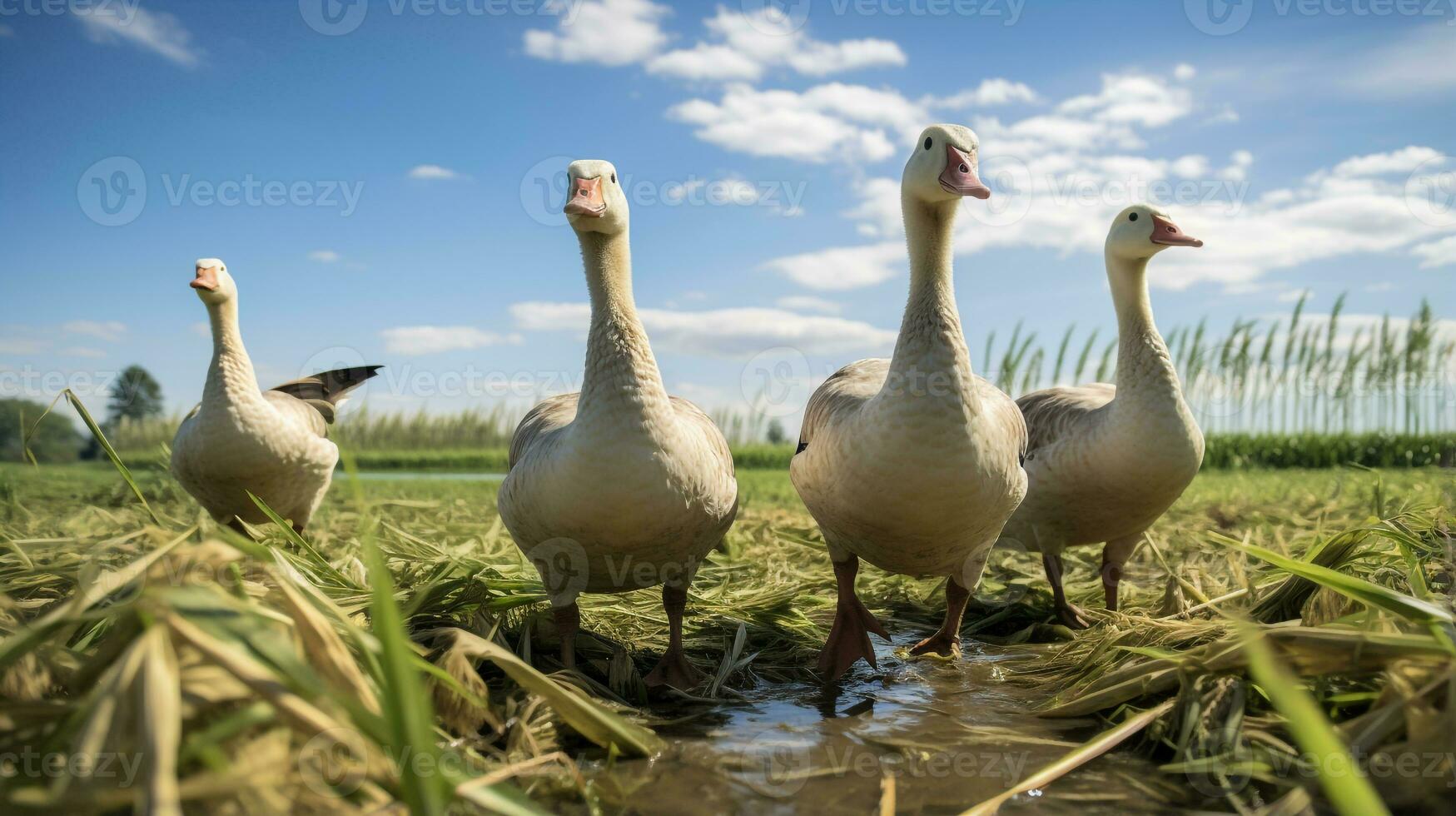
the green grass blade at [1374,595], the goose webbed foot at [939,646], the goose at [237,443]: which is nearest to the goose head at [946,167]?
the green grass blade at [1374,595]

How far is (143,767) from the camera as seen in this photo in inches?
61.1

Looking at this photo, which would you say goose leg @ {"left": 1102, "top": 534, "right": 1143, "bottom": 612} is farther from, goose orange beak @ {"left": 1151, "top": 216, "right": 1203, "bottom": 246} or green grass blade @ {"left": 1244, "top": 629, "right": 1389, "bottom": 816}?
green grass blade @ {"left": 1244, "top": 629, "right": 1389, "bottom": 816}

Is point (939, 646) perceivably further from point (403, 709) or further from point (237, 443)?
point (237, 443)

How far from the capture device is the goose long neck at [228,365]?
20.2 ft

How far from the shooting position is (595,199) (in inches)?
142

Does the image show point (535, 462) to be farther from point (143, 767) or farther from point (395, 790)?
point (143, 767)

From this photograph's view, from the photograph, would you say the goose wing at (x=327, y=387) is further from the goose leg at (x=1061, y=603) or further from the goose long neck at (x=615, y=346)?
the goose leg at (x=1061, y=603)

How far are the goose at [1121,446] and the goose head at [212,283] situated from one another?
21.0 ft

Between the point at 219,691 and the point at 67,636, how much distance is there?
1.10 meters

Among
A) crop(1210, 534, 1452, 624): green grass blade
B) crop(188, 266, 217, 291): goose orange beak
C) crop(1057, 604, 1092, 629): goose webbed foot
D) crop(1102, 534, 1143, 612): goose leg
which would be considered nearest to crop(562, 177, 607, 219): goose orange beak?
crop(1210, 534, 1452, 624): green grass blade

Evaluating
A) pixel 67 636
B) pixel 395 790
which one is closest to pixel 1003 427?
pixel 395 790

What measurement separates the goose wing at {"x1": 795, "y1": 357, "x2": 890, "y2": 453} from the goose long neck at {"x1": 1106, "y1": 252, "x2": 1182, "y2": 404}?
155cm

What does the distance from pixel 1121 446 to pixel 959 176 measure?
2.22 m

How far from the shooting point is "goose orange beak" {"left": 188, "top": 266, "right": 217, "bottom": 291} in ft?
21.2
